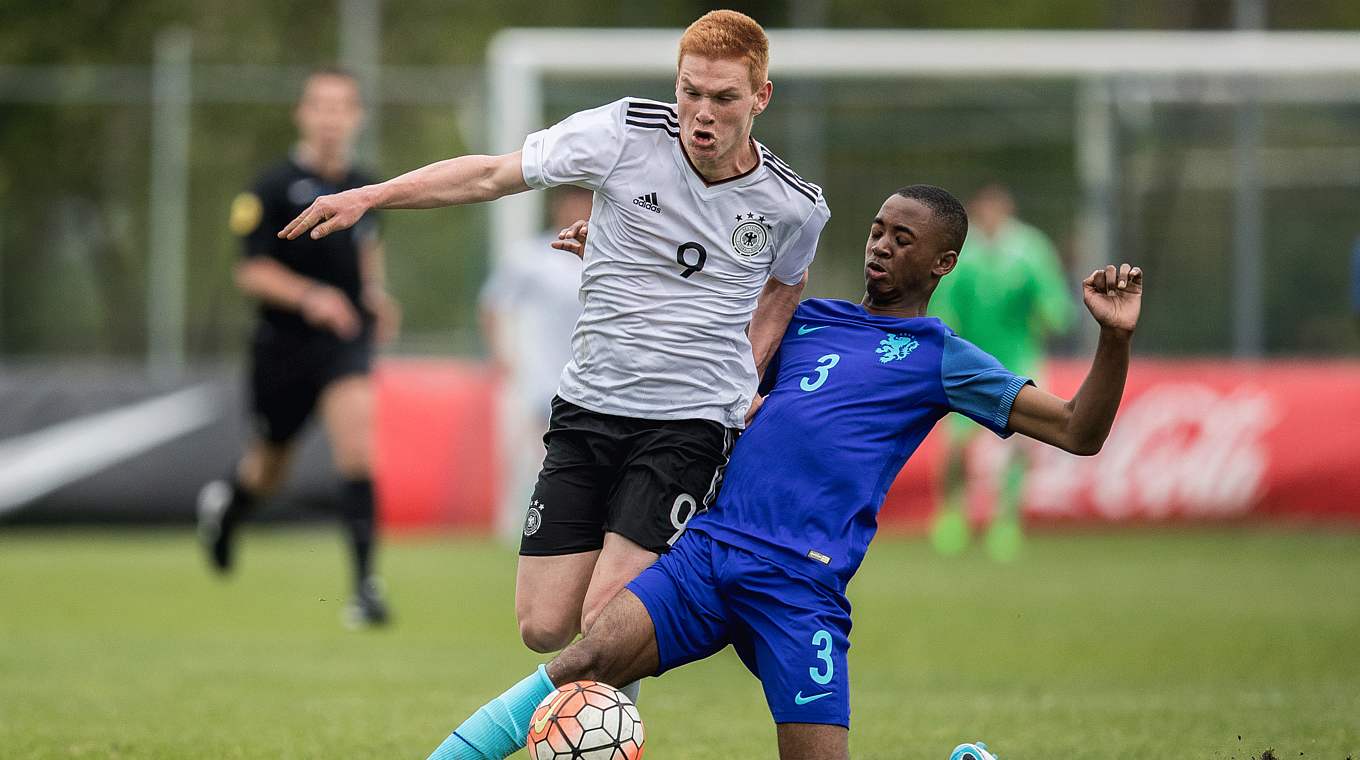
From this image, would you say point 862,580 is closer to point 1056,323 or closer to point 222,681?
point 1056,323

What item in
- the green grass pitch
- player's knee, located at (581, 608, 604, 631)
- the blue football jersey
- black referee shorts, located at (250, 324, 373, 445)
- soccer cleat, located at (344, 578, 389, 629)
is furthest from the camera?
black referee shorts, located at (250, 324, 373, 445)

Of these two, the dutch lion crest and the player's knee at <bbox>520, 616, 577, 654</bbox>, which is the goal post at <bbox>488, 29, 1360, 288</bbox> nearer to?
the player's knee at <bbox>520, 616, 577, 654</bbox>

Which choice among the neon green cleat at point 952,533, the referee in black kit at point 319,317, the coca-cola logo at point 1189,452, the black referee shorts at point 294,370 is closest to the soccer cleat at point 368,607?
the referee in black kit at point 319,317

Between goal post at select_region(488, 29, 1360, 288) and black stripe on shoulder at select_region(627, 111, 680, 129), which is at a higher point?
goal post at select_region(488, 29, 1360, 288)

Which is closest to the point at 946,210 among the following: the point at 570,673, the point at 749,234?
the point at 749,234

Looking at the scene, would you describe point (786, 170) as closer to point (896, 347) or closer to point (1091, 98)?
point (896, 347)

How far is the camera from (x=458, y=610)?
10641 mm

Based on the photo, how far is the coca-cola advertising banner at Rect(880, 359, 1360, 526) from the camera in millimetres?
15367

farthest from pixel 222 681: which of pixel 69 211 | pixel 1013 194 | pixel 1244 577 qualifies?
pixel 69 211

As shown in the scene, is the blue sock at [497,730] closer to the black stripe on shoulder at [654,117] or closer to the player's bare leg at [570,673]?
the player's bare leg at [570,673]

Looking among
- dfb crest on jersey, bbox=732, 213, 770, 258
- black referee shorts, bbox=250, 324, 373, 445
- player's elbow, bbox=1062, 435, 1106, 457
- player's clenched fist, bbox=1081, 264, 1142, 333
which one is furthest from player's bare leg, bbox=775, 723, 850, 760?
black referee shorts, bbox=250, 324, 373, 445

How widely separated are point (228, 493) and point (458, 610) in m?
1.52

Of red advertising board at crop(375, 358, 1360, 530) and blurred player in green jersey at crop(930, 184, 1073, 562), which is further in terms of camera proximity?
red advertising board at crop(375, 358, 1360, 530)

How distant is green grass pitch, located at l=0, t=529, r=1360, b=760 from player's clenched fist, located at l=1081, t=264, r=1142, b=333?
1.79 meters
